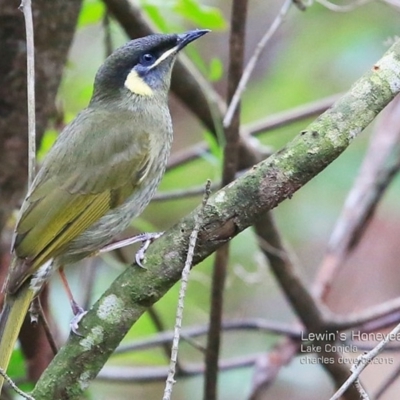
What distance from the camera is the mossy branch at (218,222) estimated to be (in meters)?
2.24

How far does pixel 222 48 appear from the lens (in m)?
7.30

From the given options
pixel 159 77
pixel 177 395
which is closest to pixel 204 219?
pixel 159 77

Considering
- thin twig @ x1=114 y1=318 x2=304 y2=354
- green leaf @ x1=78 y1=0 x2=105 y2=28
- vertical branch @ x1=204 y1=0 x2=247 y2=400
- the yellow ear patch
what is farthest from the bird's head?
thin twig @ x1=114 y1=318 x2=304 y2=354

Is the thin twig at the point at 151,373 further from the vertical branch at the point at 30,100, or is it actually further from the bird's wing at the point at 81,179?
the vertical branch at the point at 30,100

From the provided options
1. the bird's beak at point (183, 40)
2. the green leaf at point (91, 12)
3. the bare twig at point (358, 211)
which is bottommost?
the bare twig at point (358, 211)

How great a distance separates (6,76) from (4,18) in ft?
0.77

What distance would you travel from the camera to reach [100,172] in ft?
10.5

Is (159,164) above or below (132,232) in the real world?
below

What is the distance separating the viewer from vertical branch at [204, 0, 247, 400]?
3133mm

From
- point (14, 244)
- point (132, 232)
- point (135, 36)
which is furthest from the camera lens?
point (132, 232)

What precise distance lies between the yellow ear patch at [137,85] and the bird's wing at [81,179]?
0.20 meters

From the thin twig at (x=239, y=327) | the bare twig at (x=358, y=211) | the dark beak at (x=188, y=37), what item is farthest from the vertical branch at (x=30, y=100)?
the bare twig at (x=358, y=211)

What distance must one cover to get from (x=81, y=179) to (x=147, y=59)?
573 millimetres

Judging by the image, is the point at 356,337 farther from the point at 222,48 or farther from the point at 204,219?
the point at 222,48
